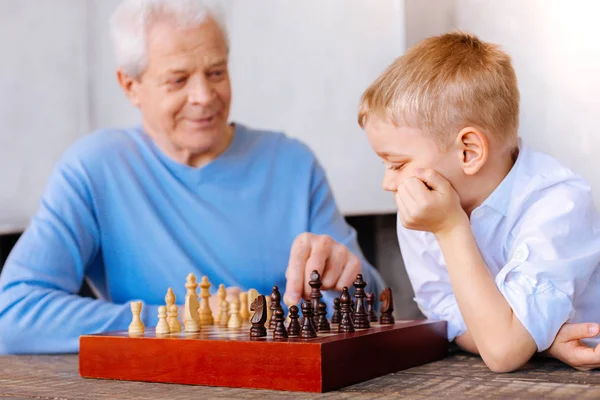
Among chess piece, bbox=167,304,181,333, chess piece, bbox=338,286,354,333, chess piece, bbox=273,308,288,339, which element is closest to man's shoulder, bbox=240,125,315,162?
chess piece, bbox=167,304,181,333

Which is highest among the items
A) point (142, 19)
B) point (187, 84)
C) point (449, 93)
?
point (142, 19)

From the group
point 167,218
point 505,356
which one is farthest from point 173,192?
point 505,356

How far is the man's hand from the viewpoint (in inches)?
69.2

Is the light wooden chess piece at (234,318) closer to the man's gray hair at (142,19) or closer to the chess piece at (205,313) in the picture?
the chess piece at (205,313)

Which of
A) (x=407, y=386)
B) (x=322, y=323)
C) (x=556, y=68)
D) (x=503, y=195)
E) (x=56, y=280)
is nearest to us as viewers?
(x=407, y=386)

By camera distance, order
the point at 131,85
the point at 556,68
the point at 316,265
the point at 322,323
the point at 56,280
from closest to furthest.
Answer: the point at 322,323 → the point at 316,265 → the point at 56,280 → the point at 131,85 → the point at 556,68

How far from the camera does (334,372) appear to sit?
3.91 ft

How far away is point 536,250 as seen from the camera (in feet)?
4.60

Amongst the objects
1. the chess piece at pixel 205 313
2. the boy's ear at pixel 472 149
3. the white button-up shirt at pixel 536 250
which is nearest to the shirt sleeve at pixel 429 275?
the white button-up shirt at pixel 536 250

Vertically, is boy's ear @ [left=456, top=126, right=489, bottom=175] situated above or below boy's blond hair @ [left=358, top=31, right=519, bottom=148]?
below

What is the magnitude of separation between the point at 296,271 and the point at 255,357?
0.55 meters

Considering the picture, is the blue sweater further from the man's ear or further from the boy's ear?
the boy's ear

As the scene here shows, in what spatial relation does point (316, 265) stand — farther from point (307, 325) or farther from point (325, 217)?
point (325, 217)

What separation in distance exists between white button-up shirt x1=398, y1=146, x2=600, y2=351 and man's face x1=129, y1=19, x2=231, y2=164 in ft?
2.68
